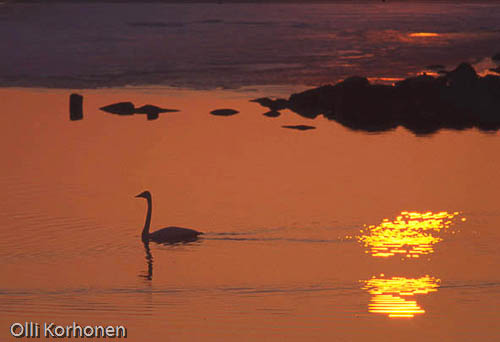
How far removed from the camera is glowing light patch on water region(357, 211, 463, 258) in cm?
2000

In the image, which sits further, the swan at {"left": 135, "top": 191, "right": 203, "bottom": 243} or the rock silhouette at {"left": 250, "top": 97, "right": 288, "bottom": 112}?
the rock silhouette at {"left": 250, "top": 97, "right": 288, "bottom": 112}

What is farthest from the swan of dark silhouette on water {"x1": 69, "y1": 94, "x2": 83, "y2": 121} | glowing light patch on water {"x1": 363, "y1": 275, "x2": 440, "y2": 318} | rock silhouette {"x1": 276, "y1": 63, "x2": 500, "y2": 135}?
rock silhouette {"x1": 276, "y1": 63, "x2": 500, "y2": 135}

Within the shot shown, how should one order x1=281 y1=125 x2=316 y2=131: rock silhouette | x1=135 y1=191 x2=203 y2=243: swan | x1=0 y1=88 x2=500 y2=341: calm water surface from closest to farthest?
x1=0 y1=88 x2=500 y2=341: calm water surface → x1=135 y1=191 x2=203 y2=243: swan → x1=281 y1=125 x2=316 y2=131: rock silhouette

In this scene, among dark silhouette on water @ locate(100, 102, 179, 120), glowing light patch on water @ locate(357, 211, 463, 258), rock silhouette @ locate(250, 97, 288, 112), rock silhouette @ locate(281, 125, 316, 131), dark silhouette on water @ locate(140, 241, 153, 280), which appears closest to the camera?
dark silhouette on water @ locate(140, 241, 153, 280)

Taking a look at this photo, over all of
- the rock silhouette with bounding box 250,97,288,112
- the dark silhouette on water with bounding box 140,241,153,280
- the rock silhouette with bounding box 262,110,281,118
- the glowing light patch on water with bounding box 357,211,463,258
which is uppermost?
the rock silhouette with bounding box 250,97,288,112

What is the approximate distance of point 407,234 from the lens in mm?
21359

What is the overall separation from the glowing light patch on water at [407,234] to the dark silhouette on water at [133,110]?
1742cm

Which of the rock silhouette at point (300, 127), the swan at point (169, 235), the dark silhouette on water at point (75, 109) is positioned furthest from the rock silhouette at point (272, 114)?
the swan at point (169, 235)

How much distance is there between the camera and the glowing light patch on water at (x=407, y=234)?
65.6ft

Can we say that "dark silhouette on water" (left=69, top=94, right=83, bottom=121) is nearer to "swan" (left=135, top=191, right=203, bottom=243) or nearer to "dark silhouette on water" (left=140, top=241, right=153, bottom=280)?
"swan" (left=135, top=191, right=203, bottom=243)

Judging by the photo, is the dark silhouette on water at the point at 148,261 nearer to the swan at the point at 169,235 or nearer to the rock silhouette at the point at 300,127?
the swan at the point at 169,235

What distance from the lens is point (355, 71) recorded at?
65938mm

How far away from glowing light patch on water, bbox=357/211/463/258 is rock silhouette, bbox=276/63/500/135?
52.5 feet

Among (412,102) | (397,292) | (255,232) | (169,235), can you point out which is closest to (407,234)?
(255,232)
